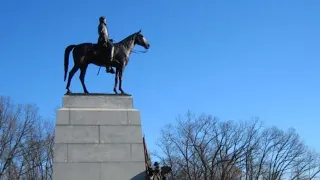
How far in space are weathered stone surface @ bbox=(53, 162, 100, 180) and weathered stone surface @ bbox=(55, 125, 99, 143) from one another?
70 cm

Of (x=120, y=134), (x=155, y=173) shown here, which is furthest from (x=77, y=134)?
(x=155, y=173)

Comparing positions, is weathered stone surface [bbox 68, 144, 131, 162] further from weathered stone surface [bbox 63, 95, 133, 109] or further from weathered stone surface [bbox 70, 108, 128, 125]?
weathered stone surface [bbox 63, 95, 133, 109]

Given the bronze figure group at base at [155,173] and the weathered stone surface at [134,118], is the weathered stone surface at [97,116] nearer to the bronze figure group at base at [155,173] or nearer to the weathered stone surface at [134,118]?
the weathered stone surface at [134,118]

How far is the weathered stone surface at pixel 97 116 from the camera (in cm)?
1276

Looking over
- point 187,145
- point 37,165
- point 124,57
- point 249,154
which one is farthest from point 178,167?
point 124,57

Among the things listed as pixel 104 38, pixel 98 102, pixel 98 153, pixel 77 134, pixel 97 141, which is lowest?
pixel 98 153

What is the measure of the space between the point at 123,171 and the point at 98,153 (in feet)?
2.89

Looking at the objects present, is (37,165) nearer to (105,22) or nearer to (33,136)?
(33,136)

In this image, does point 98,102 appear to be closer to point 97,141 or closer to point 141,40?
point 97,141

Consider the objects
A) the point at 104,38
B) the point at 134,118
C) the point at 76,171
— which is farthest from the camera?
the point at 104,38

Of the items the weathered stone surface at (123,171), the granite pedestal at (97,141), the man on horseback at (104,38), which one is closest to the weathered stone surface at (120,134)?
the granite pedestal at (97,141)

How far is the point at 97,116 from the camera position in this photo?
42.3 feet

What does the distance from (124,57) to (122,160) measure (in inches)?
135

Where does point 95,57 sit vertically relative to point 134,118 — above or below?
Result: above
